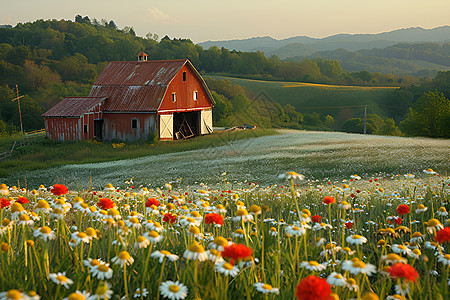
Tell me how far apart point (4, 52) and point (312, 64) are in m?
109

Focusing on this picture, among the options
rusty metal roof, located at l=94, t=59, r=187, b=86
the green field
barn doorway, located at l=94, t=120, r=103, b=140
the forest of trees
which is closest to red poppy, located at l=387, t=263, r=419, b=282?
the forest of trees

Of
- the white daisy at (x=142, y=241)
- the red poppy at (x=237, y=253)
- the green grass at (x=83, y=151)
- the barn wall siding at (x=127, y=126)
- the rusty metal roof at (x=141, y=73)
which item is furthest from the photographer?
the rusty metal roof at (x=141, y=73)

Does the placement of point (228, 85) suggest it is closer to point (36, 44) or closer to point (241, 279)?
point (36, 44)

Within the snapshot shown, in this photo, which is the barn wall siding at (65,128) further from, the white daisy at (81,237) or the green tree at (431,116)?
the green tree at (431,116)

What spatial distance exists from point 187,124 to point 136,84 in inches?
284

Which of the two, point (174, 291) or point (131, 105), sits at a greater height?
point (131, 105)

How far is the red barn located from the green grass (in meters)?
1.96

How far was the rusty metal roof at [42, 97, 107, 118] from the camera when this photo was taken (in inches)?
1457

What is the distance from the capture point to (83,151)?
3219cm

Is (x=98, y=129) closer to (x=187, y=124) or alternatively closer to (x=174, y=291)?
(x=187, y=124)

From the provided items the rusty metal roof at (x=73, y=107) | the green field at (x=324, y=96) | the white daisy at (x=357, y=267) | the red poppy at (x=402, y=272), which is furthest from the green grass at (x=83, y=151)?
the green field at (x=324, y=96)

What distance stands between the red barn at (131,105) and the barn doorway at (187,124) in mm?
175

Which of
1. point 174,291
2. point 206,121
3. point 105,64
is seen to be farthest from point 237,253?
point 105,64

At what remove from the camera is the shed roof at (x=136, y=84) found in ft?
130
